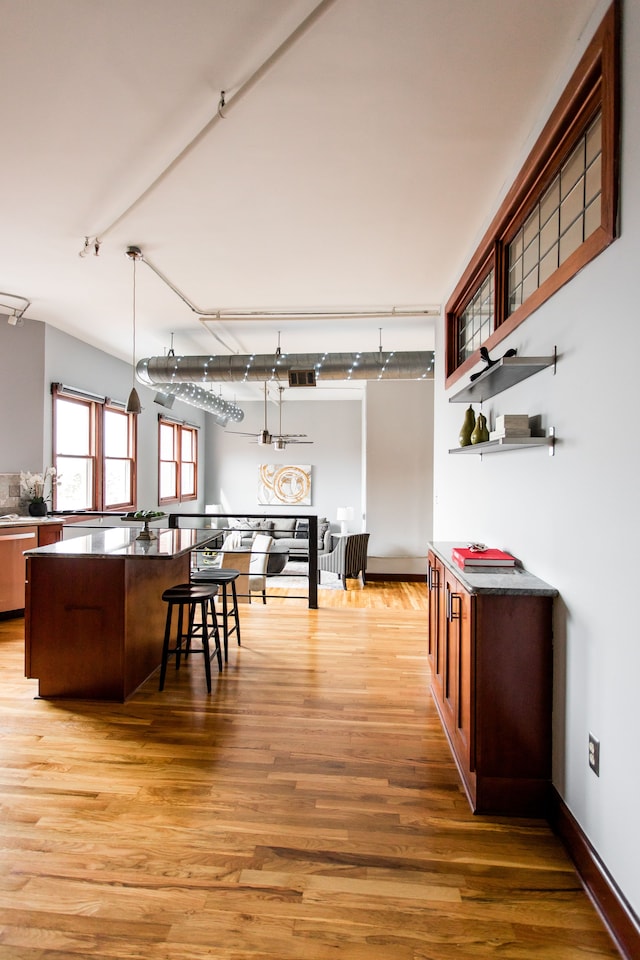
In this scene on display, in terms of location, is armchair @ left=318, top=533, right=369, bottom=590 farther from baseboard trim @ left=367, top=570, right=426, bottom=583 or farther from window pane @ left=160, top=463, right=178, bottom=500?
window pane @ left=160, top=463, right=178, bottom=500

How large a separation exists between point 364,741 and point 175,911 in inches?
49.3

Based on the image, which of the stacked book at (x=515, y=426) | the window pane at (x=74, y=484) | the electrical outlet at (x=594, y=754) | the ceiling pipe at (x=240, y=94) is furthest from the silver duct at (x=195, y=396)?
the electrical outlet at (x=594, y=754)

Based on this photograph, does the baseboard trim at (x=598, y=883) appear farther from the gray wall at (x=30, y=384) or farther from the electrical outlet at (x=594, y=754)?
the gray wall at (x=30, y=384)

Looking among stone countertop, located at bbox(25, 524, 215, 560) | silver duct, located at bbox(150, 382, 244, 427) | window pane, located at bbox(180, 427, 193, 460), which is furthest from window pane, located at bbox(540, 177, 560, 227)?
window pane, located at bbox(180, 427, 193, 460)

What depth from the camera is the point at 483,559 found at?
2381 millimetres

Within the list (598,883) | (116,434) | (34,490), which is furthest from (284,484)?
(598,883)

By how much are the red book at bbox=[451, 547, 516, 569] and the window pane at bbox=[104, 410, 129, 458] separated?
5.62m

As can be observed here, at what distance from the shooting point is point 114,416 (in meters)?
6.98

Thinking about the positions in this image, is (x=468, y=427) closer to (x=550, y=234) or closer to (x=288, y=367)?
(x=550, y=234)

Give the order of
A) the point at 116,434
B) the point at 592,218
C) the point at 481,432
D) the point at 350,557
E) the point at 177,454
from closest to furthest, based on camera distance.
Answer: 1. the point at 592,218
2. the point at 481,432
3. the point at 350,557
4. the point at 116,434
5. the point at 177,454

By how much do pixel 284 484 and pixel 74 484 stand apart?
528 centimetres

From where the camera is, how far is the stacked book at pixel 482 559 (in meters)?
2.35

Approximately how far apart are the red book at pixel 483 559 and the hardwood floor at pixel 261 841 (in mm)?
996

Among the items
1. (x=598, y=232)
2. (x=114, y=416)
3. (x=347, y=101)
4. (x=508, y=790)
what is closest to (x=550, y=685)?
(x=508, y=790)
